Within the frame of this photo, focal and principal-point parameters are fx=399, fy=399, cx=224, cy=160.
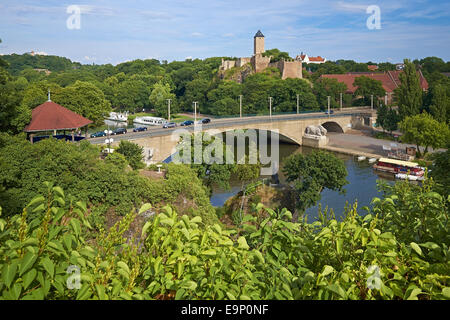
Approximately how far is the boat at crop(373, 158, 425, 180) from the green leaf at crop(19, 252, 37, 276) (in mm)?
39913

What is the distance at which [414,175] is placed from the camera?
38.5 metres

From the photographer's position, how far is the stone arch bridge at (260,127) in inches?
1597

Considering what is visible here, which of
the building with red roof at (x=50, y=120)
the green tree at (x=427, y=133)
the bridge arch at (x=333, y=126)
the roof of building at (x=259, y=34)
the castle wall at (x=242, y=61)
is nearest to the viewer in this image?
the building with red roof at (x=50, y=120)

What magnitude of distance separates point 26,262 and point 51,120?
26753mm

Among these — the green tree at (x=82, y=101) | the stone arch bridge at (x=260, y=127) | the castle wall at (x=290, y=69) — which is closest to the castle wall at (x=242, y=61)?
the castle wall at (x=290, y=69)

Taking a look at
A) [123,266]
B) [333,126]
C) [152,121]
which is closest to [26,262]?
[123,266]

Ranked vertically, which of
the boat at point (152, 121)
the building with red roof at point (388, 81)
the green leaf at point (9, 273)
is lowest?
the green leaf at point (9, 273)

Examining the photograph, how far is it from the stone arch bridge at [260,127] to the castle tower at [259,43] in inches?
1415

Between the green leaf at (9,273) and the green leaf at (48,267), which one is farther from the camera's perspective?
the green leaf at (48,267)

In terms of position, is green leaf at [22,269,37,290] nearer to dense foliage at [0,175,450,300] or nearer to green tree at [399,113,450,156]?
dense foliage at [0,175,450,300]

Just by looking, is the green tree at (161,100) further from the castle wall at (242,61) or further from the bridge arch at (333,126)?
the bridge arch at (333,126)

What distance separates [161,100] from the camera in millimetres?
77625

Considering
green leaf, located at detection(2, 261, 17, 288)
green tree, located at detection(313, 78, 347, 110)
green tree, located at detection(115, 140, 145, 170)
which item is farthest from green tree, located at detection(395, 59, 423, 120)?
green leaf, located at detection(2, 261, 17, 288)
